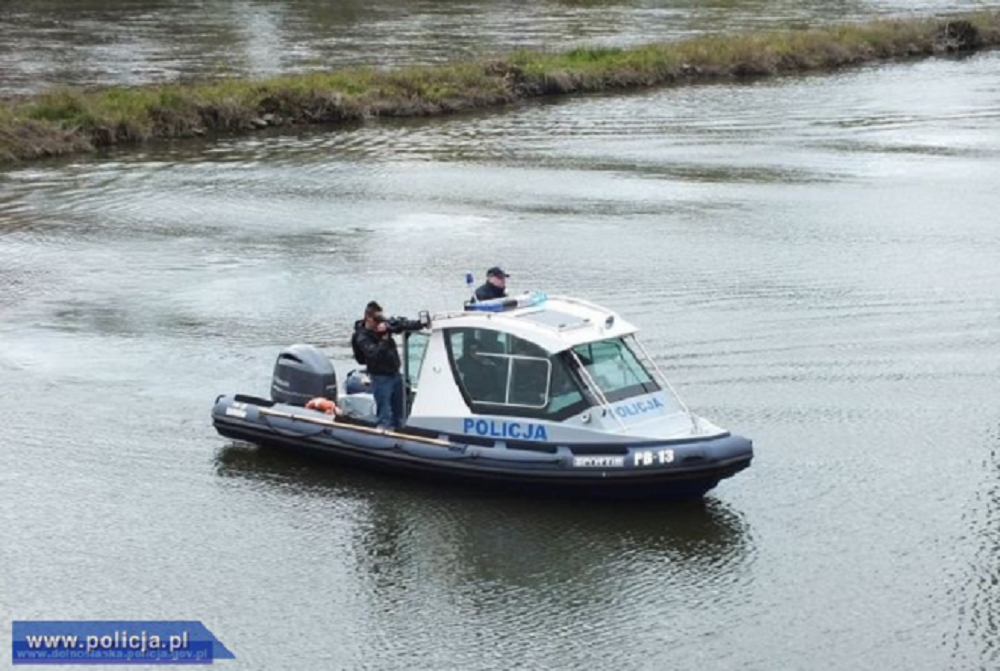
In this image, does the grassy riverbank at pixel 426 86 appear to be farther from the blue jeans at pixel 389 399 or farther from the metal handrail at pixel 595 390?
the metal handrail at pixel 595 390

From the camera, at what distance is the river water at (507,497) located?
17.8 m

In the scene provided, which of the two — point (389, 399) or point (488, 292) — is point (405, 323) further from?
point (488, 292)

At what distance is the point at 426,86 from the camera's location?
5428 cm

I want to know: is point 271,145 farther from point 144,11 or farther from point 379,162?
point 144,11

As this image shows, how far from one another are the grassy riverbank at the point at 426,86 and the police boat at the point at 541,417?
26.9 meters

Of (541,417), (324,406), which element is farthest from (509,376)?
Answer: (324,406)

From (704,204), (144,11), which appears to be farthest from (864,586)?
(144,11)

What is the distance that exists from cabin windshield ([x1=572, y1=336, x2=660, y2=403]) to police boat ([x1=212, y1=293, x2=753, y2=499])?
2cm

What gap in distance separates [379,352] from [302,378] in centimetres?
169

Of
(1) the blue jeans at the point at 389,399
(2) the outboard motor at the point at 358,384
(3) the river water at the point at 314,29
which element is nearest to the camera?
(1) the blue jeans at the point at 389,399

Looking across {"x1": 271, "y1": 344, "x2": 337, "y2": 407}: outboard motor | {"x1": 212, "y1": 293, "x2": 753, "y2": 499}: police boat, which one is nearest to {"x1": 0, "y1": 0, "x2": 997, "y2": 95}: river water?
{"x1": 271, "y1": 344, "x2": 337, "y2": 407}: outboard motor

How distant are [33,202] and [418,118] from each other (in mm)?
15648

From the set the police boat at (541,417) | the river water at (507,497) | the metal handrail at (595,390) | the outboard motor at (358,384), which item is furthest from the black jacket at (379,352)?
the metal handrail at (595,390)

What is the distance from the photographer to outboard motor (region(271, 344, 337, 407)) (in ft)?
72.7
